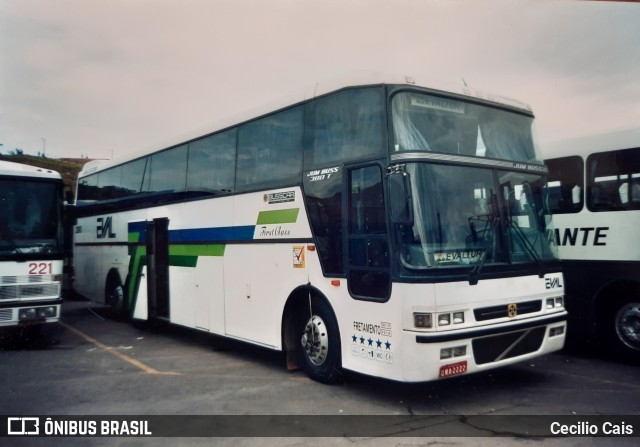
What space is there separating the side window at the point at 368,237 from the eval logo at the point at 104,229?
787 cm

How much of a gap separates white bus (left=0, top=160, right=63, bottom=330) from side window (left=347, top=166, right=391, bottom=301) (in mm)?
5948

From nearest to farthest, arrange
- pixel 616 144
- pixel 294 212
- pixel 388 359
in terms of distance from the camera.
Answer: pixel 388 359
pixel 294 212
pixel 616 144

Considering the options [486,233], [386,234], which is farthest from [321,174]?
[486,233]

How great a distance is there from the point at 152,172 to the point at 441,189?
6.95m

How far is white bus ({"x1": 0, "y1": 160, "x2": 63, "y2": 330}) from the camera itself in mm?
9250

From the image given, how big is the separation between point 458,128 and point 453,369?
2.59 meters

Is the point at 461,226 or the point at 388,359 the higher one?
the point at 461,226

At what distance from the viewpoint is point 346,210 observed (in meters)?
6.41

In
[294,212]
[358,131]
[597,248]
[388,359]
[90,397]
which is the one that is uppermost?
[358,131]

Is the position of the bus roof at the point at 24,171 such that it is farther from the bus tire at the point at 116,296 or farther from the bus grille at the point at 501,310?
the bus grille at the point at 501,310

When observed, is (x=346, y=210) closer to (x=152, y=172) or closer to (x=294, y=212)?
(x=294, y=212)

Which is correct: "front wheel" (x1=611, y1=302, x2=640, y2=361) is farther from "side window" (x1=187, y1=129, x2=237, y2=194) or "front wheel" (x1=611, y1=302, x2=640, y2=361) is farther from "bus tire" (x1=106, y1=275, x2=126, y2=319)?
"bus tire" (x1=106, y1=275, x2=126, y2=319)

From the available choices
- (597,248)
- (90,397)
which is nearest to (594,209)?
(597,248)

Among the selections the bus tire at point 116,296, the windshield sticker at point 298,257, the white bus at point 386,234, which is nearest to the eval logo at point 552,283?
the white bus at point 386,234
